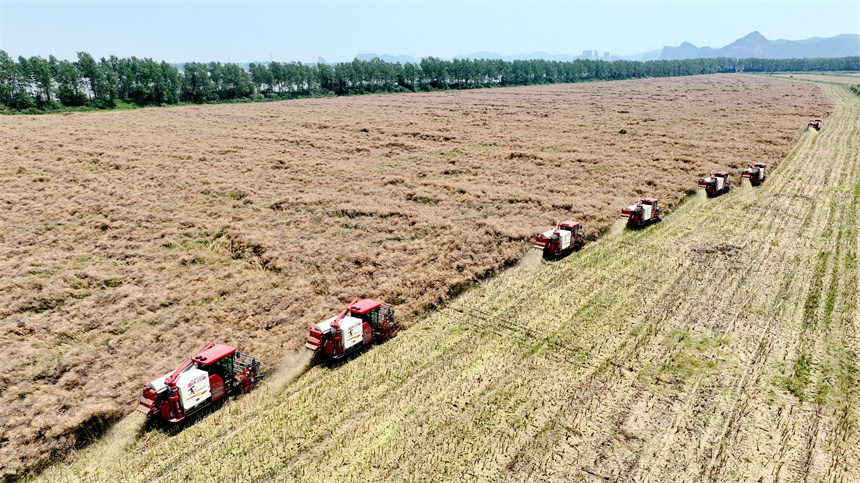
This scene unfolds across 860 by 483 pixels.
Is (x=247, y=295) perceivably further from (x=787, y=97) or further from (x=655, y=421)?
(x=787, y=97)

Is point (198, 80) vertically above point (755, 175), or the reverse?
point (198, 80)

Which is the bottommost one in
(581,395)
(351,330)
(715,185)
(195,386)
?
(581,395)

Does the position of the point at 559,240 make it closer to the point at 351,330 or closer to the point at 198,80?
the point at 351,330

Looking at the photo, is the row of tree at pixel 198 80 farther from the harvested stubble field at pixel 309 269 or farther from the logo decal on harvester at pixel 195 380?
the logo decal on harvester at pixel 195 380

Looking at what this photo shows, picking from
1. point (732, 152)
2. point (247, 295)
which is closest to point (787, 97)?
point (732, 152)

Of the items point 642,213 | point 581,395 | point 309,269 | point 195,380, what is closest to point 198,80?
point 309,269

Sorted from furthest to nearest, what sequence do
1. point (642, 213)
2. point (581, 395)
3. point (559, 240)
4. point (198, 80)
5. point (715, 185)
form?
point (198, 80) < point (715, 185) < point (642, 213) < point (559, 240) < point (581, 395)

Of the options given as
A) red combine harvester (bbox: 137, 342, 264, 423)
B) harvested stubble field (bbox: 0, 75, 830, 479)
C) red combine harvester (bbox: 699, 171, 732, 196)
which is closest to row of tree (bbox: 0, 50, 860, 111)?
harvested stubble field (bbox: 0, 75, 830, 479)

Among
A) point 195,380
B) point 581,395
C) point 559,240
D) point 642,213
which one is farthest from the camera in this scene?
point 642,213
